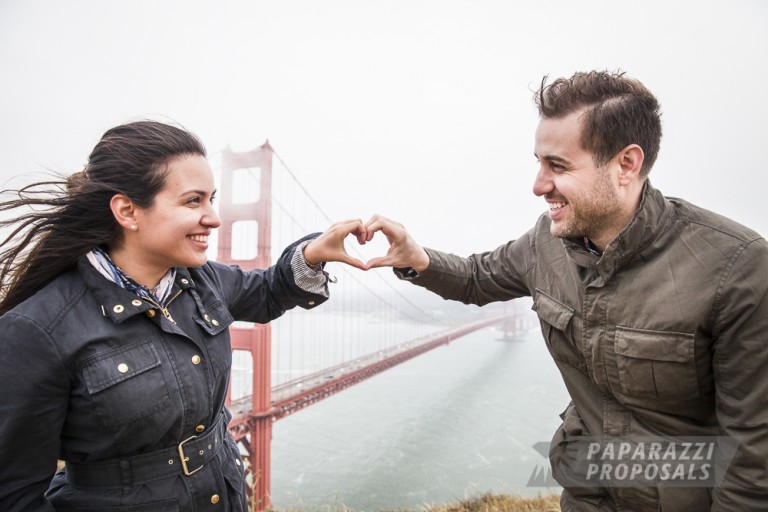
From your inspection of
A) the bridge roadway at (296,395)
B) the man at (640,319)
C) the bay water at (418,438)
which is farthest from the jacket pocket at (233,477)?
the bridge roadway at (296,395)

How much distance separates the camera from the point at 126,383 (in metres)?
1.11

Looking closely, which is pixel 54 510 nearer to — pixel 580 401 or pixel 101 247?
pixel 101 247

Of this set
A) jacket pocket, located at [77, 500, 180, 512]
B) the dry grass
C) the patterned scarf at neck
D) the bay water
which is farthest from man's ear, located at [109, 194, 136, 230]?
the bay water

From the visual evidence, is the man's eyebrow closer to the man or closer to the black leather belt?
the man

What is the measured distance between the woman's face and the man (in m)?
1.10

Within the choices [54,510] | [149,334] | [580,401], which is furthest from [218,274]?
[580,401]

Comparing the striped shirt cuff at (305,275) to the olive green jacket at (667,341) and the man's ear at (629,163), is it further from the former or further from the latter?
the man's ear at (629,163)

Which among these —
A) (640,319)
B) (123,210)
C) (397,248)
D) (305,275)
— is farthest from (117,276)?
(640,319)

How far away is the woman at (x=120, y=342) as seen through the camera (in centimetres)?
103

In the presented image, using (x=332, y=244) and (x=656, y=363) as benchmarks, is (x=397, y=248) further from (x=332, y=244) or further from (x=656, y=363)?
(x=656, y=363)

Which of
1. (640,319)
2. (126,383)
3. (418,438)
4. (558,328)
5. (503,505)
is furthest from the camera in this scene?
(418,438)

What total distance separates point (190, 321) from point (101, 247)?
36cm

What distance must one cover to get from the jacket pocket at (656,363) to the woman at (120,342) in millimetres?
1239

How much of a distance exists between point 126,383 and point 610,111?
159 centimetres
